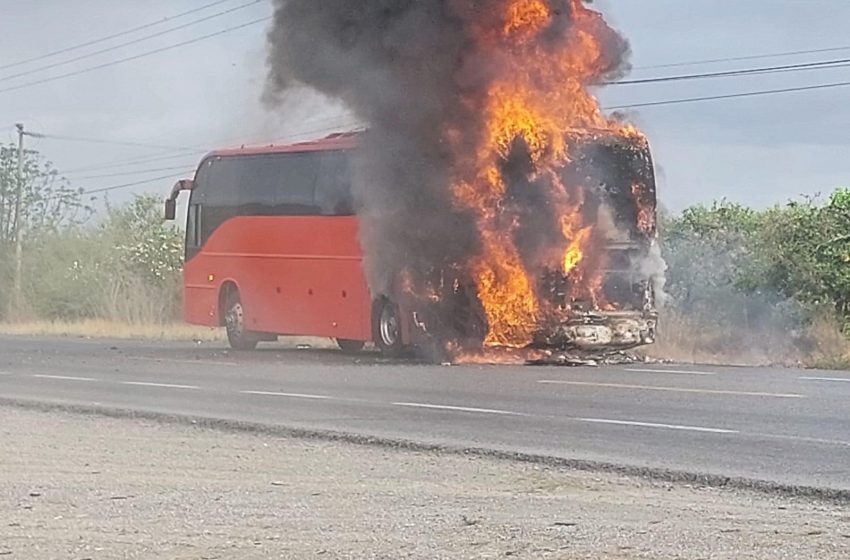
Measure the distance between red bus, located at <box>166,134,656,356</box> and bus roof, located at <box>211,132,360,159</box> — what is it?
0.03 metres

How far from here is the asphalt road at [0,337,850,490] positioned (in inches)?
515

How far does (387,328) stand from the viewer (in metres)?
27.8

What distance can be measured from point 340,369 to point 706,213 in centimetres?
1231

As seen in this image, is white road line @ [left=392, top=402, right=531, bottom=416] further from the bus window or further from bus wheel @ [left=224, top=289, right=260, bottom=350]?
bus wheel @ [left=224, top=289, right=260, bottom=350]

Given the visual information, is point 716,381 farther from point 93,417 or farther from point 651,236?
point 93,417

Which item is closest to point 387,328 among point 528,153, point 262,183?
point 528,153

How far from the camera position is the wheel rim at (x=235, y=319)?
3278 cm

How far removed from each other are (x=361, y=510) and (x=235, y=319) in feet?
76.2

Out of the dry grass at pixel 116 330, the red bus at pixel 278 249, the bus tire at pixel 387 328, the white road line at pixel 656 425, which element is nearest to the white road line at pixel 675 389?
the white road line at pixel 656 425

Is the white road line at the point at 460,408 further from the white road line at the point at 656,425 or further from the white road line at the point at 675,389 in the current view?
the white road line at the point at 675,389

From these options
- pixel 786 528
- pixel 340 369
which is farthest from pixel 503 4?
pixel 786 528

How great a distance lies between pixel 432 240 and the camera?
2530cm

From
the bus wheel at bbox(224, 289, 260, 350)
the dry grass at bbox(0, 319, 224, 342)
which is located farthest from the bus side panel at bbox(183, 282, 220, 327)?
the dry grass at bbox(0, 319, 224, 342)

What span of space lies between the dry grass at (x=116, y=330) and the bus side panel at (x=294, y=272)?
6522 mm
